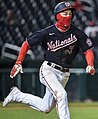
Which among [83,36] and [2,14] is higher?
[83,36]

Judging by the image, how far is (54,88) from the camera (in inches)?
277

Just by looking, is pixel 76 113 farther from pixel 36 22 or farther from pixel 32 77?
pixel 36 22

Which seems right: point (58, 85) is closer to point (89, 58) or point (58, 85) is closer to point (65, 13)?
point (89, 58)

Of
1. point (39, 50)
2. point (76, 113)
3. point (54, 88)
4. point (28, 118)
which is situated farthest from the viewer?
point (39, 50)

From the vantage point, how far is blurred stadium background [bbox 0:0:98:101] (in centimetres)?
1377

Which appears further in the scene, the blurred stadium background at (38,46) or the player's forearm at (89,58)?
the blurred stadium background at (38,46)

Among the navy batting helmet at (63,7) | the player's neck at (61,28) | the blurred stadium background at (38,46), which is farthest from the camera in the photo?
the blurred stadium background at (38,46)

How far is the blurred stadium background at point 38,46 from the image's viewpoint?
45.2ft

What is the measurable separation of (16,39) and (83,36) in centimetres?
845

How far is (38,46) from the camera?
15.5 meters

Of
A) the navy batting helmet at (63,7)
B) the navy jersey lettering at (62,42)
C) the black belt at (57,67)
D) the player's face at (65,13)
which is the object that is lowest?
the black belt at (57,67)

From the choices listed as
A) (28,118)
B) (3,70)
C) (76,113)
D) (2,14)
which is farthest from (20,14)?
(28,118)

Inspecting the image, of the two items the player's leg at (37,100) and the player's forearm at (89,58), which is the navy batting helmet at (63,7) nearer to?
the player's forearm at (89,58)

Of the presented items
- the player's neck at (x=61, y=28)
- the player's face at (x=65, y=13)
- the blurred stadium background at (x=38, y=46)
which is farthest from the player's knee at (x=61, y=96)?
the blurred stadium background at (x=38, y=46)
